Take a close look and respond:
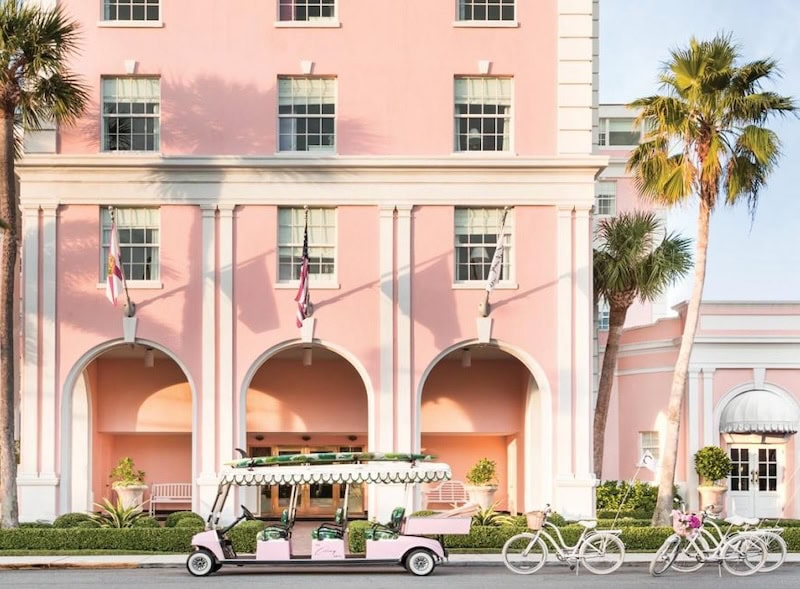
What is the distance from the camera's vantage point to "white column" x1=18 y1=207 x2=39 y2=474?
3069 centimetres

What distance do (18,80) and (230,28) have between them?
5.95 meters

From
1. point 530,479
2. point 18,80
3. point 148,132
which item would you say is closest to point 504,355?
point 530,479

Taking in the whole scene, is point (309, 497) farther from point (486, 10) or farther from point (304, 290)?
point (486, 10)

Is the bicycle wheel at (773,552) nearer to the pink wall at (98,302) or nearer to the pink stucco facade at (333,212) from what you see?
the pink stucco facade at (333,212)

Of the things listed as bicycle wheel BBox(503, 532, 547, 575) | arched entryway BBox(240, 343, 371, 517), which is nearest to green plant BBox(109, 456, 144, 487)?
arched entryway BBox(240, 343, 371, 517)

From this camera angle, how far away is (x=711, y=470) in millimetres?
35969

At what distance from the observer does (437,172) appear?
104 feet

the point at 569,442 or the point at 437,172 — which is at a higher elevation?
the point at 437,172

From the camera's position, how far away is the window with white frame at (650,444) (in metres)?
40.3

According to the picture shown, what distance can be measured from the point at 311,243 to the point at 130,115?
5426 mm

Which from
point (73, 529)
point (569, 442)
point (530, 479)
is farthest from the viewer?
point (530, 479)

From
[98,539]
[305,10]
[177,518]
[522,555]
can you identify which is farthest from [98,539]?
[305,10]

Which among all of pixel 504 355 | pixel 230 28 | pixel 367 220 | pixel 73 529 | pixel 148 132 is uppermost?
pixel 230 28

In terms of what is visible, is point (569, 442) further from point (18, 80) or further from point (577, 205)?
point (18, 80)
